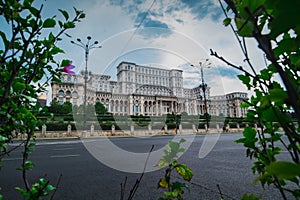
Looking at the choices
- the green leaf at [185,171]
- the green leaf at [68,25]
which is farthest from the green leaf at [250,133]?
the green leaf at [68,25]

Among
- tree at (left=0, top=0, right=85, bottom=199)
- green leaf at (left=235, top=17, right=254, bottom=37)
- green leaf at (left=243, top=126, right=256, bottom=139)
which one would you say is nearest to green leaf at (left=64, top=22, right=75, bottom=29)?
tree at (left=0, top=0, right=85, bottom=199)

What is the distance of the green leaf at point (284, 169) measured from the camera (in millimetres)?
302

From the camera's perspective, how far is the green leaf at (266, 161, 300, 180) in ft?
0.99

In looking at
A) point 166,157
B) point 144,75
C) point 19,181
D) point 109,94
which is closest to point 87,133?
point 144,75

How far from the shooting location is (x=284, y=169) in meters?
0.31

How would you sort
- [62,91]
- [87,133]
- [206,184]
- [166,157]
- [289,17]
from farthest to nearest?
[62,91] → [87,133] → [206,184] → [166,157] → [289,17]

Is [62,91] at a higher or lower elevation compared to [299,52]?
higher

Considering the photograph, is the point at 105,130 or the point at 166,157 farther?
the point at 105,130

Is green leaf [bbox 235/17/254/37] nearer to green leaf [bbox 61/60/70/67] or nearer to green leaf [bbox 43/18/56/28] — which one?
green leaf [bbox 43/18/56/28]

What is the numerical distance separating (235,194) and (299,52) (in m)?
2.86

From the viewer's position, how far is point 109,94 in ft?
190

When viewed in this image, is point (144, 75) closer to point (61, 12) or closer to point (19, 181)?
point (19, 181)

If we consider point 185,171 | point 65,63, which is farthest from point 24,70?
point 185,171

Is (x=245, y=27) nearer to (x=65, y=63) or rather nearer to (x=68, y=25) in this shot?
(x=68, y=25)
